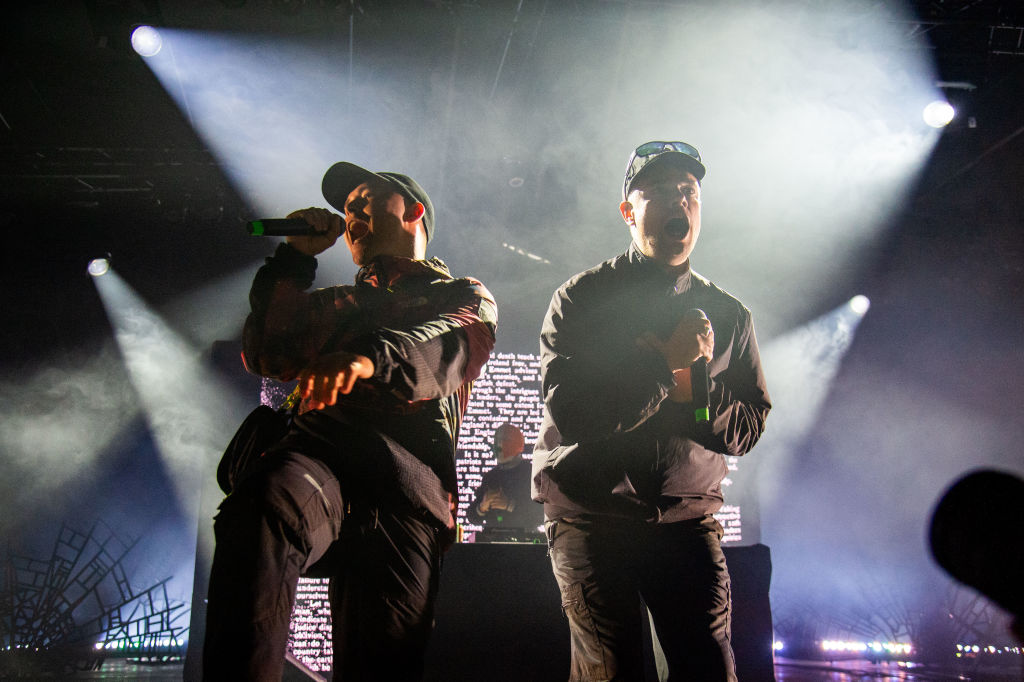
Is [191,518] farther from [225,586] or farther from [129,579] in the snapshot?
[225,586]

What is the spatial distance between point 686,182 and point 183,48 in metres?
6.32

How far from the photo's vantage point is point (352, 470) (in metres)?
1.52

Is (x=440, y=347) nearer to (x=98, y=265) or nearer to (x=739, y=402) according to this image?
(x=739, y=402)

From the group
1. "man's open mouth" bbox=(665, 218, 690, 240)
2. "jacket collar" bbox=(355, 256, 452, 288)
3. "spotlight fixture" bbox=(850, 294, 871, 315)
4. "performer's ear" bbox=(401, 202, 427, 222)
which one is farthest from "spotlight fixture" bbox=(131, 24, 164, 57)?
"spotlight fixture" bbox=(850, 294, 871, 315)

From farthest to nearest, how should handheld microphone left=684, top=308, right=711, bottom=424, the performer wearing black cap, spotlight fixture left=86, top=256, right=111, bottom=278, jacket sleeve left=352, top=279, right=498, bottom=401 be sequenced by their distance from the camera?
1. spotlight fixture left=86, top=256, right=111, bottom=278
2. handheld microphone left=684, top=308, right=711, bottom=424
3. jacket sleeve left=352, top=279, right=498, bottom=401
4. the performer wearing black cap

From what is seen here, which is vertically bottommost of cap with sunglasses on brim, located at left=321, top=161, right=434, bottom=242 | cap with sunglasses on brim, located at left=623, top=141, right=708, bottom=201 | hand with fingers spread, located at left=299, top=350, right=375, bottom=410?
hand with fingers spread, located at left=299, top=350, right=375, bottom=410

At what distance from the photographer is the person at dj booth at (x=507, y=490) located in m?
5.34

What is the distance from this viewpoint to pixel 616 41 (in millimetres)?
6180

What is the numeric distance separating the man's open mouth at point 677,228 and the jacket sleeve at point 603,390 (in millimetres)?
560

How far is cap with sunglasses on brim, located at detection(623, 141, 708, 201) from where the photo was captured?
2412mm

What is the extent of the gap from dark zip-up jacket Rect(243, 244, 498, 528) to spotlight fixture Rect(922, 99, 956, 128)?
7107mm

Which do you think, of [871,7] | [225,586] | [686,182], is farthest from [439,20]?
[225,586]

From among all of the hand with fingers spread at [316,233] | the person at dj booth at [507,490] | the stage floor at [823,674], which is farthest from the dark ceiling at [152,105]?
the stage floor at [823,674]

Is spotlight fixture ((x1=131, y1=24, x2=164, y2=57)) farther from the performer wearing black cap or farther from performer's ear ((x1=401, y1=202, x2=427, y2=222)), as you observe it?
the performer wearing black cap
